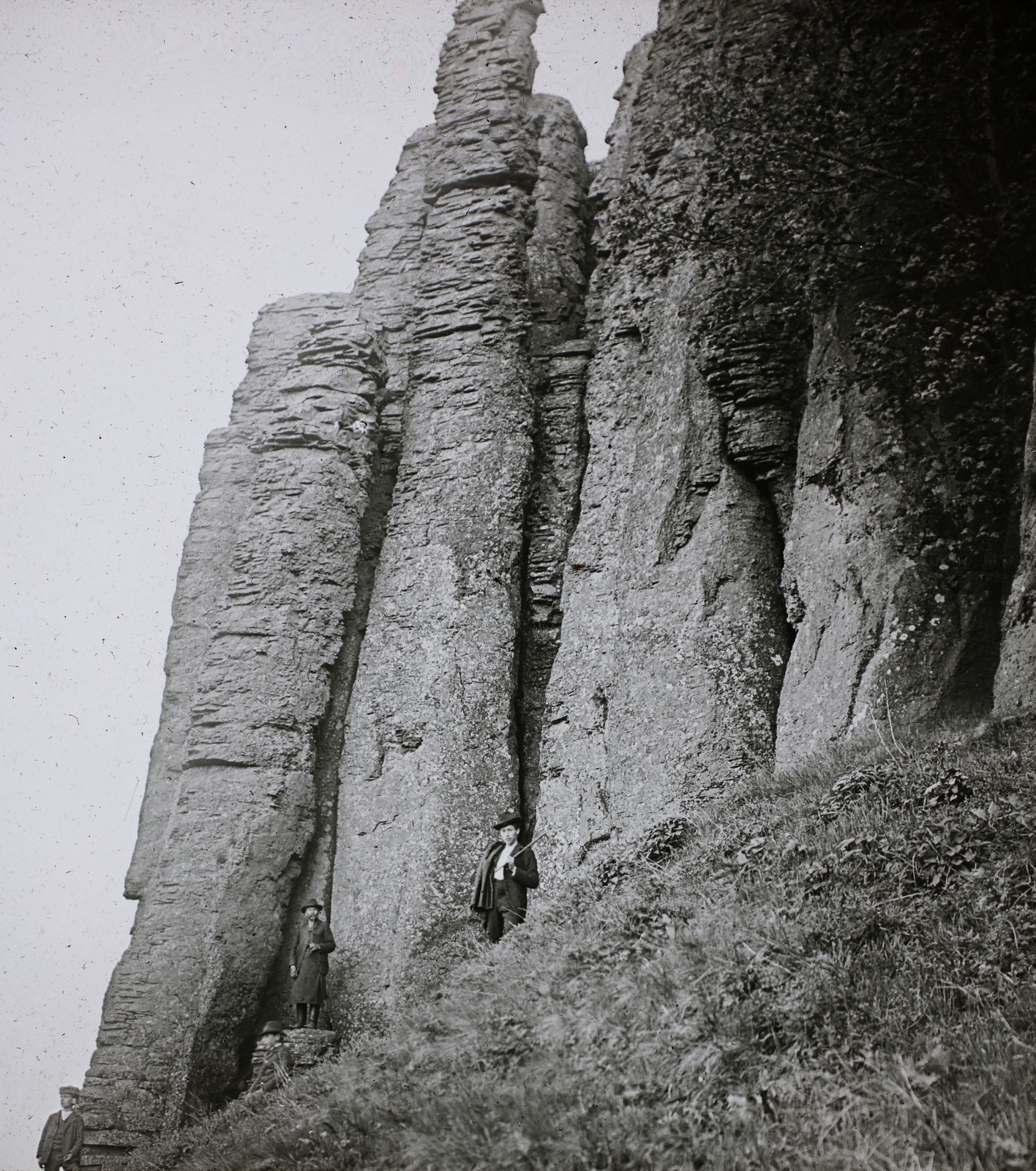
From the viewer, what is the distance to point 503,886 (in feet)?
37.8

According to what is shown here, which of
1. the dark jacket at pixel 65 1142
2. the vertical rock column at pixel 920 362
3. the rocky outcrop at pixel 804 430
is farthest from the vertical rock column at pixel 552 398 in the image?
the dark jacket at pixel 65 1142

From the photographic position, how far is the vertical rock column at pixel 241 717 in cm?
1415

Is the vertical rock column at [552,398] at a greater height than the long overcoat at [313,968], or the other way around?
the vertical rock column at [552,398]

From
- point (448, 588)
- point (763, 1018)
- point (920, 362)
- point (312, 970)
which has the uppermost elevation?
point (920, 362)

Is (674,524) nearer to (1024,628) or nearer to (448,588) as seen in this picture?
(448,588)

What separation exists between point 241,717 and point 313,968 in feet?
14.6

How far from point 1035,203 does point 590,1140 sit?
36.3 feet

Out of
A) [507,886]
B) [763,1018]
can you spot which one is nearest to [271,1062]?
[507,886]

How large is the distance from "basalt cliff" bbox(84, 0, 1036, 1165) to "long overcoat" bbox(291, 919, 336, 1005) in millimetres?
692

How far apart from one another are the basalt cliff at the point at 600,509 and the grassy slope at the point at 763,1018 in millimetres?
2681

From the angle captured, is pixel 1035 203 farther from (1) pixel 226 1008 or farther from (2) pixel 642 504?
(1) pixel 226 1008

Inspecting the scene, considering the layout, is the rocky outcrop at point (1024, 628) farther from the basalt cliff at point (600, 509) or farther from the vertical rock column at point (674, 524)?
the vertical rock column at point (674, 524)

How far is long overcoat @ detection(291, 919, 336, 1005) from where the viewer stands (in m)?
13.9

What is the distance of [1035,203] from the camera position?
11320 millimetres
